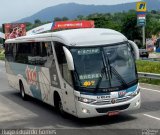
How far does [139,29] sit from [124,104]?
86.0 meters

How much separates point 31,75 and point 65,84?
4.89m

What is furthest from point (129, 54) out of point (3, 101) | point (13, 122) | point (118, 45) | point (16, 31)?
point (16, 31)

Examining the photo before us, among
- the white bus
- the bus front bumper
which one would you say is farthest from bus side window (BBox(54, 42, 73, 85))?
the bus front bumper

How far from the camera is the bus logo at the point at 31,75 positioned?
1692 centimetres

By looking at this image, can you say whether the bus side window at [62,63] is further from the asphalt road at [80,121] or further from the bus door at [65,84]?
the asphalt road at [80,121]

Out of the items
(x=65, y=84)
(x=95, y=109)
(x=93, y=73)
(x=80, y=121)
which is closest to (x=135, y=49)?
(x=93, y=73)

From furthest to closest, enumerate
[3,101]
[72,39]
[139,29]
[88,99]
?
[139,29]
[3,101]
[72,39]
[88,99]

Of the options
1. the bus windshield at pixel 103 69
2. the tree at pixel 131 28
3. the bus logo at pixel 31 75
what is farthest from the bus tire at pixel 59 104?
the tree at pixel 131 28

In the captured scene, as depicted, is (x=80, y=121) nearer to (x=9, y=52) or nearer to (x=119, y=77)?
(x=119, y=77)

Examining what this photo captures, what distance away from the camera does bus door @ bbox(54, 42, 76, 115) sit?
12.4 metres

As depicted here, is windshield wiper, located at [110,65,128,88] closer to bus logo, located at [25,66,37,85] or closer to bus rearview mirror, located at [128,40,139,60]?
bus rearview mirror, located at [128,40,139,60]

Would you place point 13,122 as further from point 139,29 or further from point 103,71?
point 139,29

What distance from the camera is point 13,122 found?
44.3 feet

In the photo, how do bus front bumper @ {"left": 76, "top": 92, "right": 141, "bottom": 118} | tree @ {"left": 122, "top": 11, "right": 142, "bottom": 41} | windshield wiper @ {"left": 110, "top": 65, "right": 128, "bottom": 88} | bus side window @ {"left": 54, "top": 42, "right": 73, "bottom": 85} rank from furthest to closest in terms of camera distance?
1. tree @ {"left": 122, "top": 11, "right": 142, "bottom": 41}
2. bus side window @ {"left": 54, "top": 42, "right": 73, "bottom": 85}
3. windshield wiper @ {"left": 110, "top": 65, "right": 128, "bottom": 88}
4. bus front bumper @ {"left": 76, "top": 92, "right": 141, "bottom": 118}
